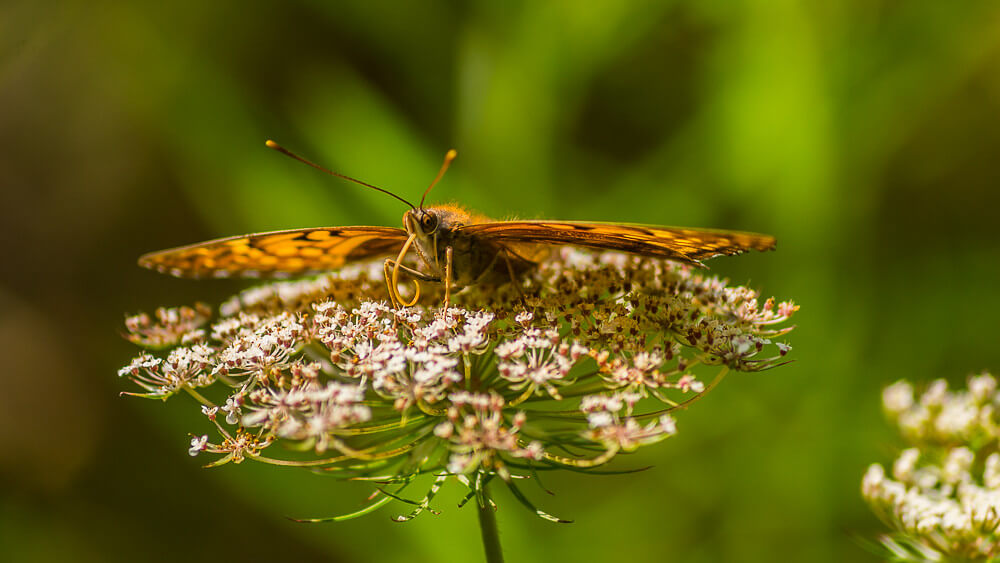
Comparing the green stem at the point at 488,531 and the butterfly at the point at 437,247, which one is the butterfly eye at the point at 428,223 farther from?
the green stem at the point at 488,531

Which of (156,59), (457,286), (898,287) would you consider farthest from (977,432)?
(156,59)

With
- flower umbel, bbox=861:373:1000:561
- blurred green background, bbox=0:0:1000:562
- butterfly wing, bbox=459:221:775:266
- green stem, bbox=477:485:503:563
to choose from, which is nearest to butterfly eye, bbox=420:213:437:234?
butterfly wing, bbox=459:221:775:266

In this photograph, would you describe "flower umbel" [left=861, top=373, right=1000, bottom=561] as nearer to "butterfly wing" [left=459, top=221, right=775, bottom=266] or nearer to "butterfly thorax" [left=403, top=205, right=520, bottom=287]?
"butterfly wing" [left=459, top=221, right=775, bottom=266]

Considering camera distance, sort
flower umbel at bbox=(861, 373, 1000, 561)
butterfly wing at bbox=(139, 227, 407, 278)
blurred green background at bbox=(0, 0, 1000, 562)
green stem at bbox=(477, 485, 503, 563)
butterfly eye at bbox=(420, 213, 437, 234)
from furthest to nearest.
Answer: blurred green background at bbox=(0, 0, 1000, 562)
butterfly wing at bbox=(139, 227, 407, 278)
butterfly eye at bbox=(420, 213, 437, 234)
flower umbel at bbox=(861, 373, 1000, 561)
green stem at bbox=(477, 485, 503, 563)

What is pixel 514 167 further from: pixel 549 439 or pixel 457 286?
pixel 549 439

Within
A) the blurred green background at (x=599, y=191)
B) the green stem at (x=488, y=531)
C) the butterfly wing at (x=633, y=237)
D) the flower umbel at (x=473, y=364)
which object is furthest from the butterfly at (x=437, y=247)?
the blurred green background at (x=599, y=191)

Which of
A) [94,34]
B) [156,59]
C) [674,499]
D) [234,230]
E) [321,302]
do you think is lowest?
[674,499]
